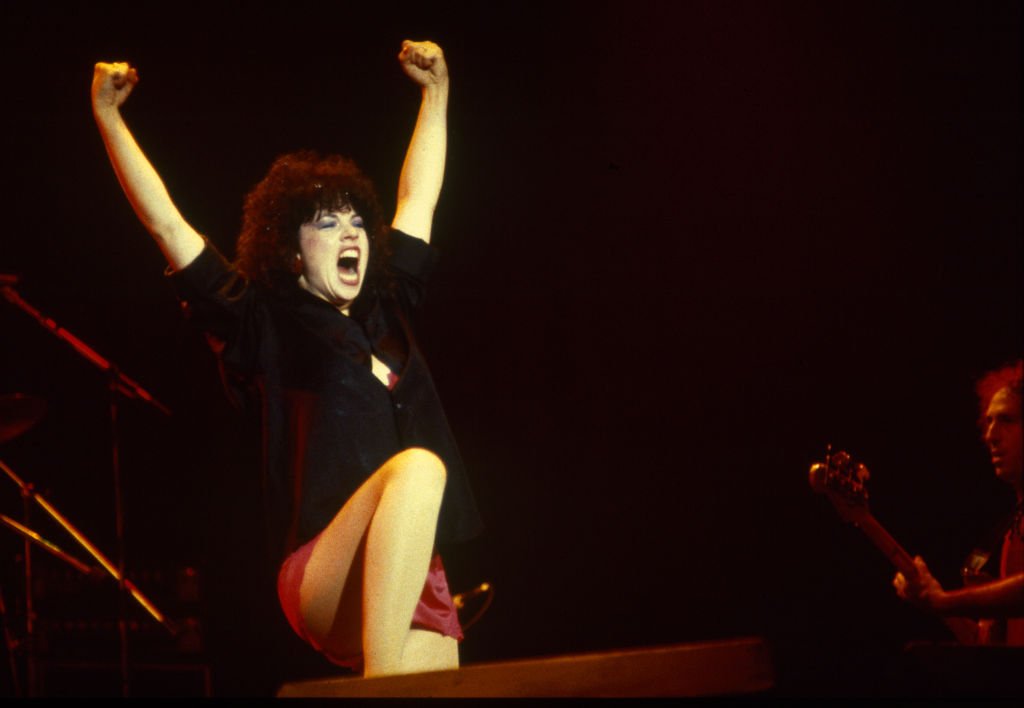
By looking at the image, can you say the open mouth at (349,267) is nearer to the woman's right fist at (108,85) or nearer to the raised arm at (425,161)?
the raised arm at (425,161)

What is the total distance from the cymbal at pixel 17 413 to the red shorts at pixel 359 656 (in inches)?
39.1

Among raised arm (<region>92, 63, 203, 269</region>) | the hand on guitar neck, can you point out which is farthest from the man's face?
raised arm (<region>92, 63, 203, 269</region>)

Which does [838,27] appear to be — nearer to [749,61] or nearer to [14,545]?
[749,61]

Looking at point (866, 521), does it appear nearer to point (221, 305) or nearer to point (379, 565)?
point (379, 565)

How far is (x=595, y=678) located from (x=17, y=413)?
1.78 meters

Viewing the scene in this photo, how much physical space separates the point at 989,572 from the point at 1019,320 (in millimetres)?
816

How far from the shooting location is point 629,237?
139 inches

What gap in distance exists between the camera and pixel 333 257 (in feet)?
8.39

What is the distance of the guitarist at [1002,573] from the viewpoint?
2666 mm

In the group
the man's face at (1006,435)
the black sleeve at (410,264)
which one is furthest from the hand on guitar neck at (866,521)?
the black sleeve at (410,264)

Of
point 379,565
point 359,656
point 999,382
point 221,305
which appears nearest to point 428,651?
point 359,656

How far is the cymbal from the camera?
9.52 feet

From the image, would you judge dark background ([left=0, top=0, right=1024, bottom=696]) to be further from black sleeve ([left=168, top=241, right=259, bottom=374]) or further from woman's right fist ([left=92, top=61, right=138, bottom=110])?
black sleeve ([left=168, top=241, right=259, bottom=374])

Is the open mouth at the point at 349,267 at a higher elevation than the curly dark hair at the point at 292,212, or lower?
lower
